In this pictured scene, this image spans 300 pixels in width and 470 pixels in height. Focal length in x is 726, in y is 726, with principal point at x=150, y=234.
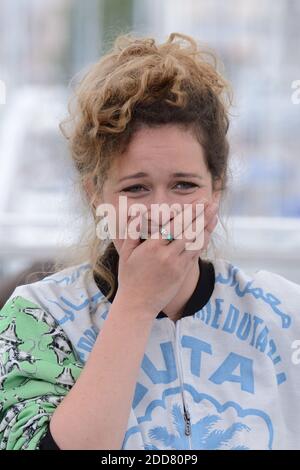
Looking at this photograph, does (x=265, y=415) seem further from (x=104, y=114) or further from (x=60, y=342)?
(x=104, y=114)

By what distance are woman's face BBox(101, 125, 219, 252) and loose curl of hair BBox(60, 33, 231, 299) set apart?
2cm

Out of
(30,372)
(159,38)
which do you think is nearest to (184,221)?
(30,372)

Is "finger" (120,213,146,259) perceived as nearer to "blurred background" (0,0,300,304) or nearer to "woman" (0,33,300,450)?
"woman" (0,33,300,450)

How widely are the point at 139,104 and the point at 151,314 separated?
1.33ft

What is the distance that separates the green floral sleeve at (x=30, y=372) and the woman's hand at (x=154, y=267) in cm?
17

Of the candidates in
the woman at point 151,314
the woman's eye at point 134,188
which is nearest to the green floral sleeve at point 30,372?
the woman at point 151,314

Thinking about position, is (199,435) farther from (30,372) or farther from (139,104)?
(139,104)

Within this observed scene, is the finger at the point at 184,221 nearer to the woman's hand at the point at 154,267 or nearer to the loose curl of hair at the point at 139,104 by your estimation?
the woman's hand at the point at 154,267

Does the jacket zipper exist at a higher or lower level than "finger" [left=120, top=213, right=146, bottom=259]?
lower

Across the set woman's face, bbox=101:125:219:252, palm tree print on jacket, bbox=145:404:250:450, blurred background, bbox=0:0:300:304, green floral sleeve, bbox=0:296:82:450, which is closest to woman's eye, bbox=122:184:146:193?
woman's face, bbox=101:125:219:252

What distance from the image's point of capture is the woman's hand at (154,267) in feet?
4.17

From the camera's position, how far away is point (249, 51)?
411 centimetres

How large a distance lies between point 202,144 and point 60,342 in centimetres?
47

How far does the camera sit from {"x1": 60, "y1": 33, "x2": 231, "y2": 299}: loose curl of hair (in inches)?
54.4
